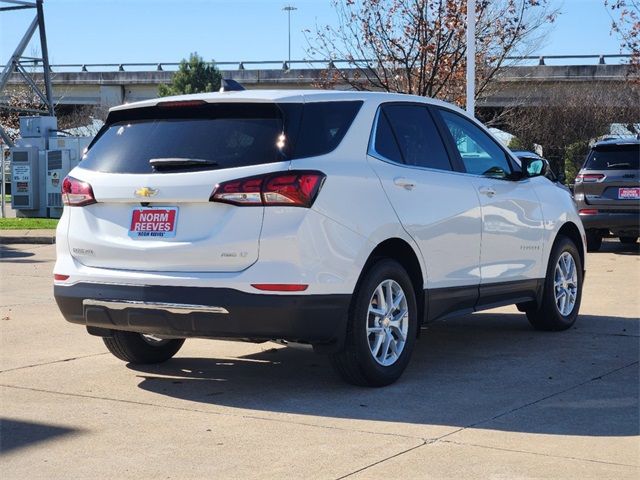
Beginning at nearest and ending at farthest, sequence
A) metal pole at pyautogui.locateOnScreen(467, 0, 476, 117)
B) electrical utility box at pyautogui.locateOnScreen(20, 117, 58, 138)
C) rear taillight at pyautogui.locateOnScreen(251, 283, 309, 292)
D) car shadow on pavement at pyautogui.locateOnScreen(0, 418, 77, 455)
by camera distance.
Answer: car shadow on pavement at pyautogui.locateOnScreen(0, 418, 77, 455)
rear taillight at pyautogui.locateOnScreen(251, 283, 309, 292)
metal pole at pyautogui.locateOnScreen(467, 0, 476, 117)
electrical utility box at pyautogui.locateOnScreen(20, 117, 58, 138)

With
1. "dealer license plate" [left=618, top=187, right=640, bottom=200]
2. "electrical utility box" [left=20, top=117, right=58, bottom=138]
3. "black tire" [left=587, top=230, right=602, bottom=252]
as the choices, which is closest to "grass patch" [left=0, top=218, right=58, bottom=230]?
"electrical utility box" [left=20, top=117, right=58, bottom=138]

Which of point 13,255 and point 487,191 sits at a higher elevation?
point 487,191

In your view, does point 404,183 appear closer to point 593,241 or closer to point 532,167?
point 532,167

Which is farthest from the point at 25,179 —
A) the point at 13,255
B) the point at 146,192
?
the point at 146,192

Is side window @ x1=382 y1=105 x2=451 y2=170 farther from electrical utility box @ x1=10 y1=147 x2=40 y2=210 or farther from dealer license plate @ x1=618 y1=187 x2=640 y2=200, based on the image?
electrical utility box @ x1=10 y1=147 x2=40 y2=210

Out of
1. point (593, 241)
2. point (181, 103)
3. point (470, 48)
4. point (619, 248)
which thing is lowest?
point (619, 248)

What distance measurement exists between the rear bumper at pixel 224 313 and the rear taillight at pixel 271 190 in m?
0.52

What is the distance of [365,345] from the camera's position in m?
6.66

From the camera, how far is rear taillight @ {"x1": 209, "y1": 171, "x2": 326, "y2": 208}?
6297 mm

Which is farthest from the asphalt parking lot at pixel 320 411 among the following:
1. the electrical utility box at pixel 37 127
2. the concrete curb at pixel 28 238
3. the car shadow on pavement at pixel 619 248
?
the electrical utility box at pixel 37 127

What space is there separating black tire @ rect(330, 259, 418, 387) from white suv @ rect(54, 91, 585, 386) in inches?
0.4

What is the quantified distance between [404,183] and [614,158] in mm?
→ 10594

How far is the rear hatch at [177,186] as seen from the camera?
6355 millimetres

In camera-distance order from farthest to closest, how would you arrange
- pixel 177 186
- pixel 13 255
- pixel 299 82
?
1. pixel 299 82
2. pixel 13 255
3. pixel 177 186
